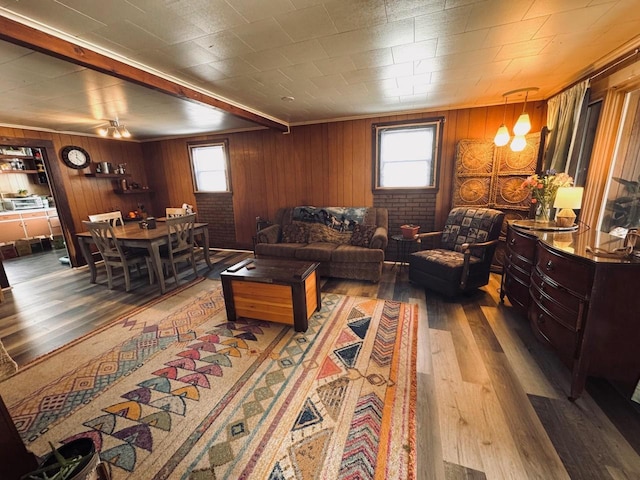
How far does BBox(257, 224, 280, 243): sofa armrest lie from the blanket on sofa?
0.45 m

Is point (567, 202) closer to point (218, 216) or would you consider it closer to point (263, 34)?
point (263, 34)

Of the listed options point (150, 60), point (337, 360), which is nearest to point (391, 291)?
point (337, 360)

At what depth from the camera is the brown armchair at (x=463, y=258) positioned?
2.78 m

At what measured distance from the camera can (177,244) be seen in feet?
11.9

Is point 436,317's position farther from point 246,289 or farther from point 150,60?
point 150,60

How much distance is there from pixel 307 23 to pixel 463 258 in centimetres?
262

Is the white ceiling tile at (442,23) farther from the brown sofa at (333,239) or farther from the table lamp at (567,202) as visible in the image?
the brown sofa at (333,239)

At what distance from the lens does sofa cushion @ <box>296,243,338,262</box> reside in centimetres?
354

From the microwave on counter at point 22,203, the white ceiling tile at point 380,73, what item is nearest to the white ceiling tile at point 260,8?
the white ceiling tile at point 380,73

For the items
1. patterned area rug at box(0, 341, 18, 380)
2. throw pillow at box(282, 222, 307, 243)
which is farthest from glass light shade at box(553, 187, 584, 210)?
patterned area rug at box(0, 341, 18, 380)

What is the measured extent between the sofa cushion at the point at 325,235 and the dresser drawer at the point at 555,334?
7.75ft

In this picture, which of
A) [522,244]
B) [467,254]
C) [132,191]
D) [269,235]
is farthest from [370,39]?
[132,191]

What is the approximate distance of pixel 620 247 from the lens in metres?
1.60

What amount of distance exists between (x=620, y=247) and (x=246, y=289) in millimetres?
2769
